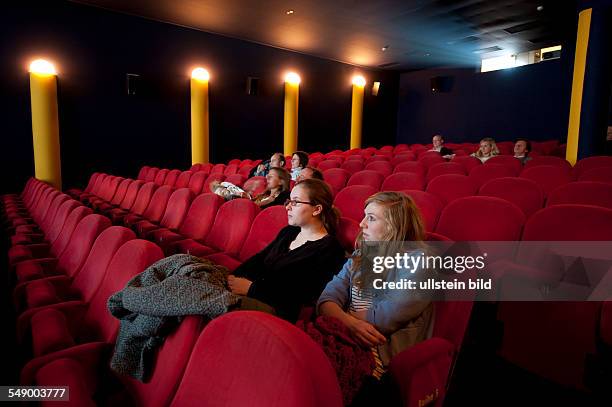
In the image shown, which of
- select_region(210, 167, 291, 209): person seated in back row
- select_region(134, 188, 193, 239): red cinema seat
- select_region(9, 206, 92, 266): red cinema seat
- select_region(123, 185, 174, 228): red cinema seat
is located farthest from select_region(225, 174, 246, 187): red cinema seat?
select_region(9, 206, 92, 266): red cinema seat

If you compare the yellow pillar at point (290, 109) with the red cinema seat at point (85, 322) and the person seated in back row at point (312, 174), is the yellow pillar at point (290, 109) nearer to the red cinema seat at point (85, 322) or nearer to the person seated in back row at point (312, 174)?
the person seated in back row at point (312, 174)

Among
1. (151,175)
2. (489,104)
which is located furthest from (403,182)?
(489,104)

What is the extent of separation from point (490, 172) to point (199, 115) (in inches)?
225

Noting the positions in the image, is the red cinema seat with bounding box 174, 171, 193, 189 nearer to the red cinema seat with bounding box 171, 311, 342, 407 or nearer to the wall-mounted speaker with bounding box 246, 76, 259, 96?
the wall-mounted speaker with bounding box 246, 76, 259, 96

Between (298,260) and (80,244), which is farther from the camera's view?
(80,244)

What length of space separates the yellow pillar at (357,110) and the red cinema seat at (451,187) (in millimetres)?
7858

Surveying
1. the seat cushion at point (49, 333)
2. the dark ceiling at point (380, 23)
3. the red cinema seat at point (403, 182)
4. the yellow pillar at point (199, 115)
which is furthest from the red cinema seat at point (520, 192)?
the yellow pillar at point (199, 115)

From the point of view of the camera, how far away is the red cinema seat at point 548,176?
3.45m

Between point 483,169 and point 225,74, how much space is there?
240 inches

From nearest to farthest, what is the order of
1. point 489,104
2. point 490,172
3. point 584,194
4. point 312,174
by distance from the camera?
point 584,194 → point 312,174 → point 490,172 → point 489,104

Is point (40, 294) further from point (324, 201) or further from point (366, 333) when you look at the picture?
point (366, 333)

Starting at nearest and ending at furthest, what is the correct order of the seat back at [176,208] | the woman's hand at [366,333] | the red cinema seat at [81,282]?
the woman's hand at [366,333] < the red cinema seat at [81,282] < the seat back at [176,208]

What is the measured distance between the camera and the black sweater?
1551 mm

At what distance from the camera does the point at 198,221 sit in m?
2.94
